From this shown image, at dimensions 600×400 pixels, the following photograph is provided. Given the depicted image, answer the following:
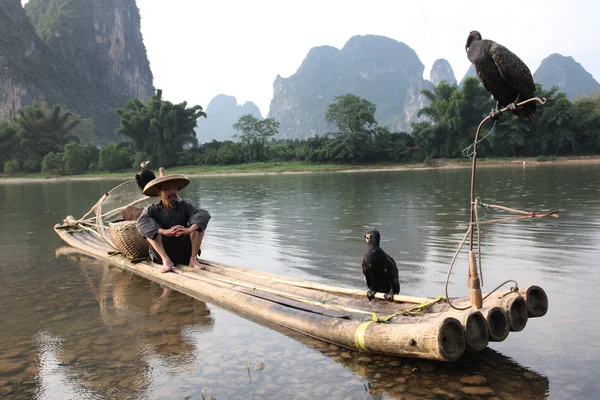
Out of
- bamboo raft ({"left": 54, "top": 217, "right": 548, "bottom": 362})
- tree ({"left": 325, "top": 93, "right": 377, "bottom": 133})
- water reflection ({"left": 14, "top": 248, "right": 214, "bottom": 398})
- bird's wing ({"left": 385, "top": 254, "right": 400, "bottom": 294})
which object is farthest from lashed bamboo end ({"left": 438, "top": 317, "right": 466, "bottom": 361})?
tree ({"left": 325, "top": 93, "right": 377, "bottom": 133})

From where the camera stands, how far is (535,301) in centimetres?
305

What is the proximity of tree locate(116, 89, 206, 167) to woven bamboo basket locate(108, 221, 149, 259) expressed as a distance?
49356mm

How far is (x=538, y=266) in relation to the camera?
5879mm

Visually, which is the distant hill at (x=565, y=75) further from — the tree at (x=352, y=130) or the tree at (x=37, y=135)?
the tree at (x=37, y=135)

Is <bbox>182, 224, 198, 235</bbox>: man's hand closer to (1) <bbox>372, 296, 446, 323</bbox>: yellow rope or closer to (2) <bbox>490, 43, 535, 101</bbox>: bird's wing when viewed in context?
(1) <bbox>372, 296, 446, 323</bbox>: yellow rope

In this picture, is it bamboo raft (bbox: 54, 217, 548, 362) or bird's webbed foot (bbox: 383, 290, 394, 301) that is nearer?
bamboo raft (bbox: 54, 217, 548, 362)

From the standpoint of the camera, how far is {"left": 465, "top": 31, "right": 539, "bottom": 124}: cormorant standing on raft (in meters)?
3.10

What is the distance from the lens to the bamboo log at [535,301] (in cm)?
302

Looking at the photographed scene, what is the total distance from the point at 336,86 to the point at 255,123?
13459cm

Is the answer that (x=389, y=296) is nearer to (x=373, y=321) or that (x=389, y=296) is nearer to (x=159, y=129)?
(x=373, y=321)

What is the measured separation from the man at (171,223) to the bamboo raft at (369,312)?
314 mm

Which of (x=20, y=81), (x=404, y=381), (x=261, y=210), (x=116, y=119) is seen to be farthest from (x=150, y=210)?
(x=116, y=119)

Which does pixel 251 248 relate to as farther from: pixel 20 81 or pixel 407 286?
pixel 20 81

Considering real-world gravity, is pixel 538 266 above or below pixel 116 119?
below
